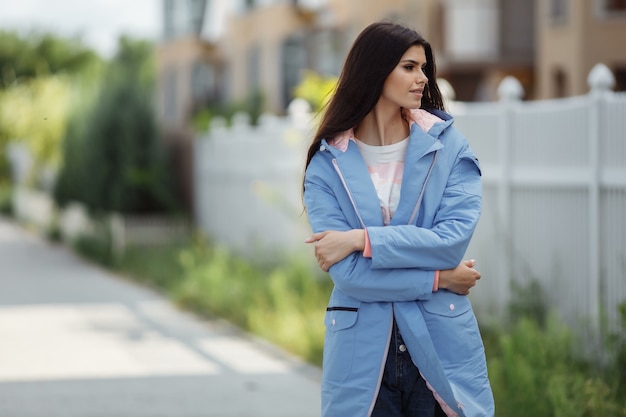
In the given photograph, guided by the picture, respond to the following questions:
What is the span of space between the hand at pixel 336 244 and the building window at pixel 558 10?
1999cm

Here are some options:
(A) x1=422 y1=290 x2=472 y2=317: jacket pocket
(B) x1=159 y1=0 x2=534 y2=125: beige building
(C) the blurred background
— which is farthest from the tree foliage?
(A) x1=422 y1=290 x2=472 y2=317: jacket pocket

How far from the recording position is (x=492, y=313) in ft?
35.8

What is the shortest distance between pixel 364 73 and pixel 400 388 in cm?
98

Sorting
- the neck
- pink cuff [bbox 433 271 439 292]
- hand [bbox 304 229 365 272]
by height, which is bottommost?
pink cuff [bbox 433 271 439 292]

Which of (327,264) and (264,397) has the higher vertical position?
(327,264)

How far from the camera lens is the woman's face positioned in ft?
14.0

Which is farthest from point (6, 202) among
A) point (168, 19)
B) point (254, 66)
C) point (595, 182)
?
point (595, 182)

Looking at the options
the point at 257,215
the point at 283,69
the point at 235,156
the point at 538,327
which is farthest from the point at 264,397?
the point at 283,69

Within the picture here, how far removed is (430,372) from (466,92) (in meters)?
26.5

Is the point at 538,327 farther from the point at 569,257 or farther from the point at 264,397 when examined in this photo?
the point at 264,397

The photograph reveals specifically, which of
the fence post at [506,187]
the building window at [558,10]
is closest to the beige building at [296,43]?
the building window at [558,10]

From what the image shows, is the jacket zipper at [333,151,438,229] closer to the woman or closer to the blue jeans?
the woman

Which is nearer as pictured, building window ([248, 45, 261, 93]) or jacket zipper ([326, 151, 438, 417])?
jacket zipper ([326, 151, 438, 417])

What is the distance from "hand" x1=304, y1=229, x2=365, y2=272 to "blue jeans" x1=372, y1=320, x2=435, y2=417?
269mm
